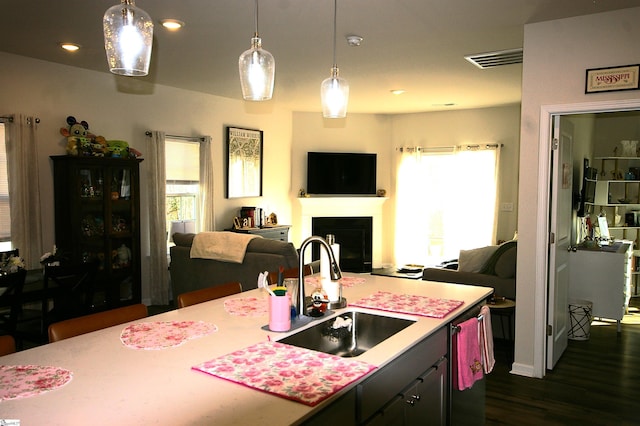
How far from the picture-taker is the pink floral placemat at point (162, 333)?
72.0 inches

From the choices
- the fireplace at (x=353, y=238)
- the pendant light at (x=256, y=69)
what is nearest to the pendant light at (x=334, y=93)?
the pendant light at (x=256, y=69)

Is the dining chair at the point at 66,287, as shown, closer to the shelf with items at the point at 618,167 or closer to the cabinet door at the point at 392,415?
the cabinet door at the point at 392,415

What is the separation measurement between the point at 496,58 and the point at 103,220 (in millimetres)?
4228

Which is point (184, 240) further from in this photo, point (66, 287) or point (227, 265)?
point (66, 287)

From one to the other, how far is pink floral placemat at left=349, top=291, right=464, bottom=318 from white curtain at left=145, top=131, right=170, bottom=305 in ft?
13.1

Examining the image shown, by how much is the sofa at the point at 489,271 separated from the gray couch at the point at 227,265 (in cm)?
137

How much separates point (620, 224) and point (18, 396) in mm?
7156

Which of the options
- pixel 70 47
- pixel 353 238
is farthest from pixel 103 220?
pixel 353 238

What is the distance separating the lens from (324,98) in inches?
101

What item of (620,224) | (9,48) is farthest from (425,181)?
(9,48)

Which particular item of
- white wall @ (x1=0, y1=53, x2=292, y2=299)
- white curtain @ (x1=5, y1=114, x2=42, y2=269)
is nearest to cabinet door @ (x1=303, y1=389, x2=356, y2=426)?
white curtain @ (x1=5, y1=114, x2=42, y2=269)

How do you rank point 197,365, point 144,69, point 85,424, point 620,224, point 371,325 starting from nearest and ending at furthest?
point 85,424 → point 197,365 → point 144,69 → point 371,325 → point 620,224

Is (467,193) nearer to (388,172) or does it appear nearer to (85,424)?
(388,172)

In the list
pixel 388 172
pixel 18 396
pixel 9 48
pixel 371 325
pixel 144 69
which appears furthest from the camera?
pixel 388 172
